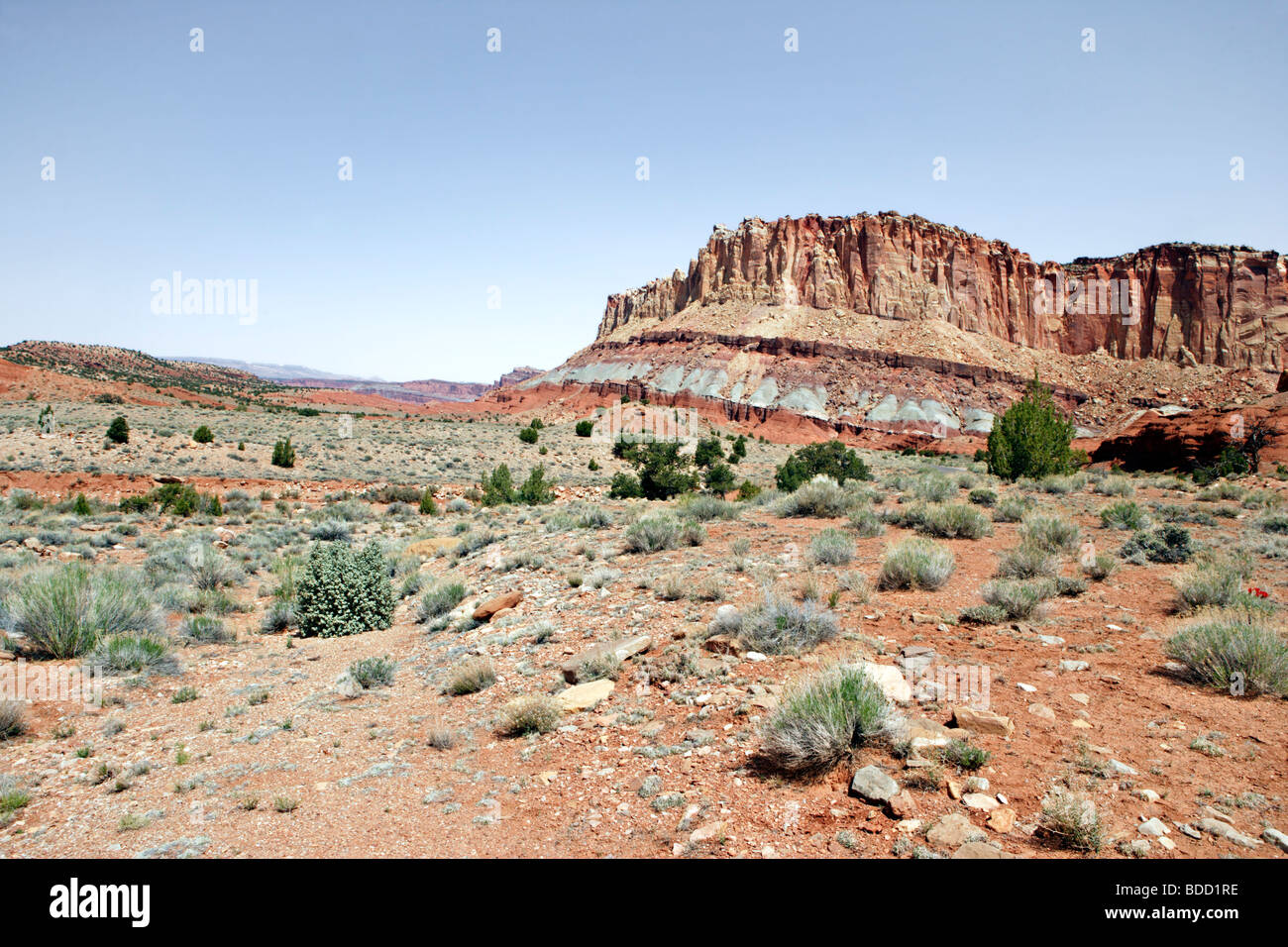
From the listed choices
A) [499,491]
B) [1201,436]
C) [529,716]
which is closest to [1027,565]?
[529,716]

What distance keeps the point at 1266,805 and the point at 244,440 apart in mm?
43788

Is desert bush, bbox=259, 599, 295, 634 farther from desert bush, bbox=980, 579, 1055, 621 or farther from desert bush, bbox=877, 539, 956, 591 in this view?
desert bush, bbox=980, 579, 1055, 621

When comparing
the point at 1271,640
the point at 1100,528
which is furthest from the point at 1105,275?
the point at 1271,640

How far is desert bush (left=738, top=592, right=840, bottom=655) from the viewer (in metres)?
6.74

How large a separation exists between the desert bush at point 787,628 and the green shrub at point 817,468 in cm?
1563

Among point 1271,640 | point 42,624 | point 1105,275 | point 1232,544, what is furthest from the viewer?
point 1105,275

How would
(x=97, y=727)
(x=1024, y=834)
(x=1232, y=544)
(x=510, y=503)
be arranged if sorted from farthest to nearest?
(x=510, y=503), (x=1232, y=544), (x=97, y=727), (x=1024, y=834)

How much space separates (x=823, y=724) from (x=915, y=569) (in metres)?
4.61

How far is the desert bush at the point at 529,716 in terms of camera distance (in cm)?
621

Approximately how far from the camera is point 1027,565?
342 inches

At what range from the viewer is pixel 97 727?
6.66m

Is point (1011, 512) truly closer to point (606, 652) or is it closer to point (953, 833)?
point (606, 652)

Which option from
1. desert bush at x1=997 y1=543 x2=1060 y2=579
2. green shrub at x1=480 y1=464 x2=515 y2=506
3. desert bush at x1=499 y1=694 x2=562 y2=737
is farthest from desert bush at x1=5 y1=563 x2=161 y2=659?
green shrub at x1=480 y1=464 x2=515 y2=506

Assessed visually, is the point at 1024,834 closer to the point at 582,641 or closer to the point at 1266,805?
the point at 1266,805
